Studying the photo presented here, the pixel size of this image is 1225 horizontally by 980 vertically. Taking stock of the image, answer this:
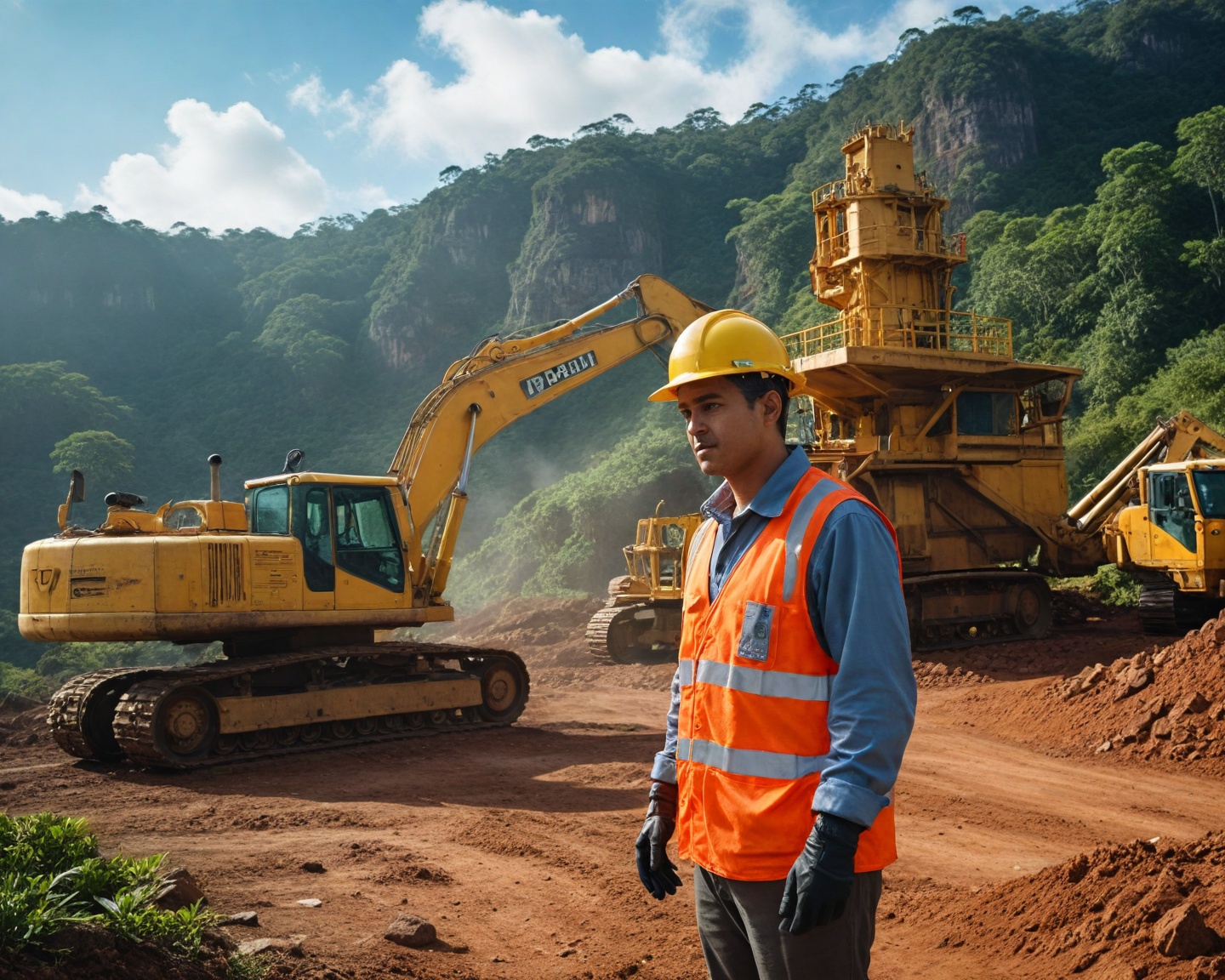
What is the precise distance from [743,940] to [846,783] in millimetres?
605

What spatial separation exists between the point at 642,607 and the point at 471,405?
6.41 meters

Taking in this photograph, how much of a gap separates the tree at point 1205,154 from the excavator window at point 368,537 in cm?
3838

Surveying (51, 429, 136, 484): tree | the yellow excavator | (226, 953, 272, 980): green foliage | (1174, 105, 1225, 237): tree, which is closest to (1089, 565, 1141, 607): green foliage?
the yellow excavator

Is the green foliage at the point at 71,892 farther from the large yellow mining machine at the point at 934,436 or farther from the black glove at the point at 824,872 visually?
the large yellow mining machine at the point at 934,436

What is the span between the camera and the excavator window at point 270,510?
1046 centimetres

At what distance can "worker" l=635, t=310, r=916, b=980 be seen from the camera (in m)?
2.13

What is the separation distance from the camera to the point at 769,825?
88.3 inches

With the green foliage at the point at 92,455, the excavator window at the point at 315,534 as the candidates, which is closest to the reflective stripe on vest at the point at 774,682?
the excavator window at the point at 315,534

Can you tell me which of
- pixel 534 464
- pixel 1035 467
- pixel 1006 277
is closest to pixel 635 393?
pixel 534 464

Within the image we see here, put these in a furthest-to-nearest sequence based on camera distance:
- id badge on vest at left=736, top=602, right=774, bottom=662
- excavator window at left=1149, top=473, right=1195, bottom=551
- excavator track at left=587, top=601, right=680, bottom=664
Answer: excavator track at left=587, top=601, right=680, bottom=664 → excavator window at left=1149, top=473, right=1195, bottom=551 → id badge on vest at left=736, top=602, right=774, bottom=662

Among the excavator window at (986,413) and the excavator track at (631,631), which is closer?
the excavator window at (986,413)

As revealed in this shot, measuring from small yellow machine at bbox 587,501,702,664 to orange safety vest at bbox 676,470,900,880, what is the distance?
1457 cm

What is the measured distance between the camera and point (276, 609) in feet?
32.9

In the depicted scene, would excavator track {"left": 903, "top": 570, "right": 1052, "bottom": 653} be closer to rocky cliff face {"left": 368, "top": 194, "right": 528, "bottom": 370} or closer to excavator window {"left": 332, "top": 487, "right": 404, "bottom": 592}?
excavator window {"left": 332, "top": 487, "right": 404, "bottom": 592}
